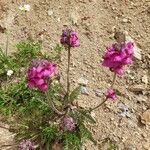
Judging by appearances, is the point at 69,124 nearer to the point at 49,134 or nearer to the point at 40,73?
the point at 49,134

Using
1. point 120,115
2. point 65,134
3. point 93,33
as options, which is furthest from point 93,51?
point 65,134

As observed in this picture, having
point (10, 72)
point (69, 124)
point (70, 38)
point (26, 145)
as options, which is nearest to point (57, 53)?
point (10, 72)

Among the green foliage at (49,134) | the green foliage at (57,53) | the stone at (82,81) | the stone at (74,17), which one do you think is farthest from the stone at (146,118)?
the stone at (74,17)

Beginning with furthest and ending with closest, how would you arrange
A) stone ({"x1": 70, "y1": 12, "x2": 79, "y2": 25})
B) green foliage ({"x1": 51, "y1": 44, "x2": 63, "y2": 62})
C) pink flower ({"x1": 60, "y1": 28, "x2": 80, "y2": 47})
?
stone ({"x1": 70, "y1": 12, "x2": 79, "y2": 25})
green foliage ({"x1": 51, "y1": 44, "x2": 63, "y2": 62})
pink flower ({"x1": 60, "y1": 28, "x2": 80, "y2": 47})

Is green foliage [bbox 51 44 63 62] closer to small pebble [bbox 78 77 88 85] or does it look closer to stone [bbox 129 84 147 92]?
small pebble [bbox 78 77 88 85]

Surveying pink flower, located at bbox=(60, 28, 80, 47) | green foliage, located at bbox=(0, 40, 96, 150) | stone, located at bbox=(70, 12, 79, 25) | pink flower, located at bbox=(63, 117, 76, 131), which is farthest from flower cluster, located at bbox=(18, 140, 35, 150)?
stone, located at bbox=(70, 12, 79, 25)

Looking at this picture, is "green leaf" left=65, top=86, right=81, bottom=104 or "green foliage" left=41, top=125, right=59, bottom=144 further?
"green leaf" left=65, top=86, right=81, bottom=104
